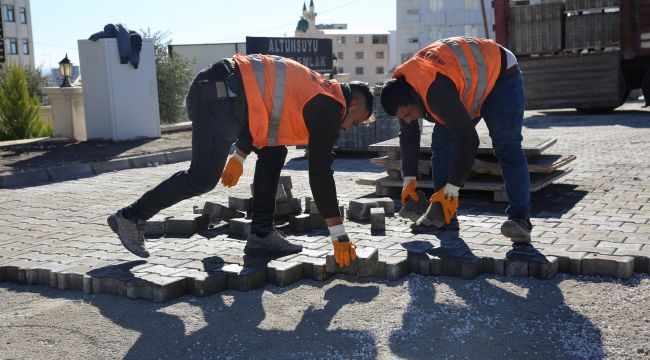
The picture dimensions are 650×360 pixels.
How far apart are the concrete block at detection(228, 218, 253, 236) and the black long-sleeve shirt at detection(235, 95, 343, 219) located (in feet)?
4.65

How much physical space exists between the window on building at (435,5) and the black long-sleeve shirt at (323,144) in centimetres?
6210

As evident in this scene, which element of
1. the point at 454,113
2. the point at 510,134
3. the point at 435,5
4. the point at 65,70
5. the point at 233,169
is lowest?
the point at 233,169

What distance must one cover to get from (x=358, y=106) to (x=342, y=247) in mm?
856

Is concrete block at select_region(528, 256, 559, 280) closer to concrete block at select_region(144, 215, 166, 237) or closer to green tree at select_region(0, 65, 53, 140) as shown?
concrete block at select_region(144, 215, 166, 237)

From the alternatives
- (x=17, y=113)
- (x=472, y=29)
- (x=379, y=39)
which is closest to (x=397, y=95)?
(x=17, y=113)

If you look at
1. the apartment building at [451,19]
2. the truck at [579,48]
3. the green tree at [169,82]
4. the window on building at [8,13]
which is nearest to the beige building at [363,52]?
the apartment building at [451,19]

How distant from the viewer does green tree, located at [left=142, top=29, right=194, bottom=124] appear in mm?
23016

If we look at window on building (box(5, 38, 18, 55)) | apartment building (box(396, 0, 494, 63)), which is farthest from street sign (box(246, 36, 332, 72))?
window on building (box(5, 38, 18, 55))

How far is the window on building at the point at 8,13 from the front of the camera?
69.4 m

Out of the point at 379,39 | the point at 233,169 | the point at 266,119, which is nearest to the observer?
the point at 266,119

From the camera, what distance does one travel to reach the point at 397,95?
436cm

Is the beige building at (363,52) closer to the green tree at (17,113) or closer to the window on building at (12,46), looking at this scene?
the window on building at (12,46)

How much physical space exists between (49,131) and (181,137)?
5.09m

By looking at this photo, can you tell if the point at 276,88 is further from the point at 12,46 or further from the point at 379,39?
the point at 379,39
